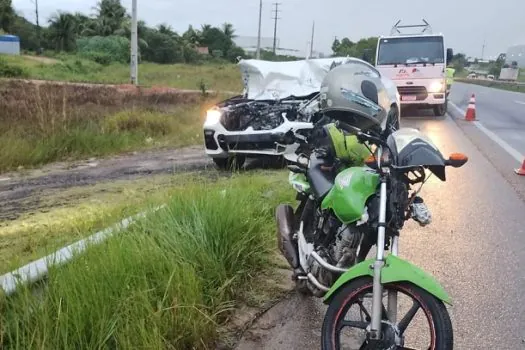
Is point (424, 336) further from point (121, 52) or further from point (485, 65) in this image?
point (485, 65)

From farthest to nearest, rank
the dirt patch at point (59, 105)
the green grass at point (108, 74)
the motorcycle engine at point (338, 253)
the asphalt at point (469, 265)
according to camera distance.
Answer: the green grass at point (108, 74) < the dirt patch at point (59, 105) < the asphalt at point (469, 265) < the motorcycle engine at point (338, 253)

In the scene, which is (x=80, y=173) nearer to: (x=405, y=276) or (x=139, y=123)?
(x=139, y=123)

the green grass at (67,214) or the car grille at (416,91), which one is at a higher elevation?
the car grille at (416,91)

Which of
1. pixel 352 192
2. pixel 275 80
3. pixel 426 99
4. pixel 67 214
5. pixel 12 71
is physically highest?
pixel 275 80

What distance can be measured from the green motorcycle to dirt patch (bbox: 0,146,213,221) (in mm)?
4270

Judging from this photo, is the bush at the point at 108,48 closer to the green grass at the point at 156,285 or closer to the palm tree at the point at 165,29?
the palm tree at the point at 165,29

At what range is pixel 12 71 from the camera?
34.8 m

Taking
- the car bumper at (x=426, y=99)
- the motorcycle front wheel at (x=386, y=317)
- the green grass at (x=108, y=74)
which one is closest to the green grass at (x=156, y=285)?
the motorcycle front wheel at (x=386, y=317)

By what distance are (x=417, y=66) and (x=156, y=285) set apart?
605 inches

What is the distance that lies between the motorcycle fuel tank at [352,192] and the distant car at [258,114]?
4.52 metres

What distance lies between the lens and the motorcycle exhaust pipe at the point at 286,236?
3639 mm

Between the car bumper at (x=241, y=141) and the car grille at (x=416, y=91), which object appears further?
the car grille at (x=416, y=91)

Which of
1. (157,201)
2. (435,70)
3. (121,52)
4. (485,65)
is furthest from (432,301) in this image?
(485,65)

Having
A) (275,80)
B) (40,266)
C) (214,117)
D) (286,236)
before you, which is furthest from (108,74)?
(40,266)
